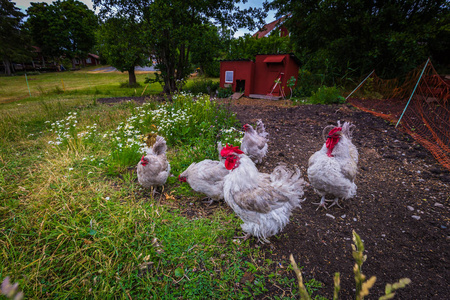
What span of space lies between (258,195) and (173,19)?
448 inches

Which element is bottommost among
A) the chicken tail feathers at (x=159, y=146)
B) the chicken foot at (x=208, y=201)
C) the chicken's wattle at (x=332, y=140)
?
the chicken foot at (x=208, y=201)

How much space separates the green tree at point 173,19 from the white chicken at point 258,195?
990 centimetres

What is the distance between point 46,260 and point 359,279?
10.1ft

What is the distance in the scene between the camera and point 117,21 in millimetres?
10984

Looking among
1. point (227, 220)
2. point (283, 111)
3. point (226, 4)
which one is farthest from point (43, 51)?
point (227, 220)

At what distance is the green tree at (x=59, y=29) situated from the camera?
36125mm

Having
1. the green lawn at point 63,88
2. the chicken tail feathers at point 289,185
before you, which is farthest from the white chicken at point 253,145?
the green lawn at point 63,88

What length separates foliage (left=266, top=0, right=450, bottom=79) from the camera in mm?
10227

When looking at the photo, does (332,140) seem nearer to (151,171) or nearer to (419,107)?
(151,171)

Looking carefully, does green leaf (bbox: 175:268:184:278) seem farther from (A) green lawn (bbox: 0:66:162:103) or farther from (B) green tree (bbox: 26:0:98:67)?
(B) green tree (bbox: 26:0:98:67)

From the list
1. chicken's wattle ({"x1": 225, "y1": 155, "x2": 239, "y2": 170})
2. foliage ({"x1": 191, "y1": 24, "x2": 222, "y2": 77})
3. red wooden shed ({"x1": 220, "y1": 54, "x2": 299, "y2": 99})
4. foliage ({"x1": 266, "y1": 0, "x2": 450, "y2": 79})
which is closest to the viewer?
chicken's wattle ({"x1": 225, "y1": 155, "x2": 239, "y2": 170})

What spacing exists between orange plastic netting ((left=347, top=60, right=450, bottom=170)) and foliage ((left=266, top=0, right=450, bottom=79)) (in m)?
2.10

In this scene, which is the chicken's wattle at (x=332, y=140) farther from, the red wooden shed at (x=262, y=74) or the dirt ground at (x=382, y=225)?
the red wooden shed at (x=262, y=74)

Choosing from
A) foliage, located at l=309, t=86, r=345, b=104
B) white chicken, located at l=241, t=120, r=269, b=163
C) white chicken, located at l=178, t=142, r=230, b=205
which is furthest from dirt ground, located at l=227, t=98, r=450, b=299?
foliage, located at l=309, t=86, r=345, b=104
